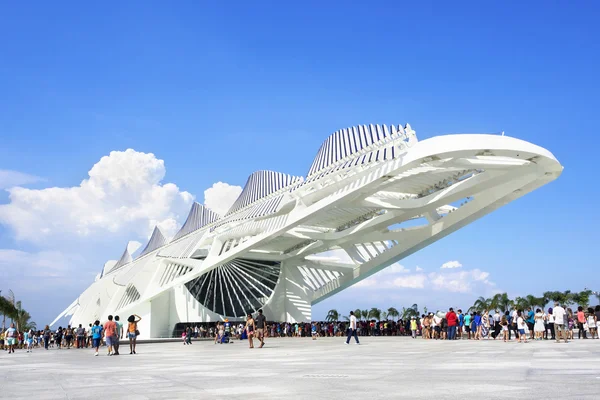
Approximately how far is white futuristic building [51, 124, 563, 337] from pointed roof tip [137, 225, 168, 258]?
0.20 meters

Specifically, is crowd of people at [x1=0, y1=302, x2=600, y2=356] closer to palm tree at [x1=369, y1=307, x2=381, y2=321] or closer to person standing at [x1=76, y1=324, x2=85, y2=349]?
person standing at [x1=76, y1=324, x2=85, y2=349]

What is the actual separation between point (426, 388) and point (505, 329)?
55.4ft

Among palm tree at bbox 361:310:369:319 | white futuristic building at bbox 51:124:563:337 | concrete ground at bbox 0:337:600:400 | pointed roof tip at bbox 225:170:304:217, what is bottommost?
palm tree at bbox 361:310:369:319

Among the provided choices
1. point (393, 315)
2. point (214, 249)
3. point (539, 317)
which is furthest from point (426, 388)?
point (393, 315)

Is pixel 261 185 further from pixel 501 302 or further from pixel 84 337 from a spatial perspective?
pixel 501 302

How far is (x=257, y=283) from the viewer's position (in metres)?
43.1

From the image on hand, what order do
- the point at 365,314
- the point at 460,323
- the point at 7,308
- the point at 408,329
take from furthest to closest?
the point at 365,314 → the point at 7,308 → the point at 408,329 → the point at 460,323

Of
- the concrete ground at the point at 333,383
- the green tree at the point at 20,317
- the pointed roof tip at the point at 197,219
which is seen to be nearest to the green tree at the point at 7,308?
the green tree at the point at 20,317

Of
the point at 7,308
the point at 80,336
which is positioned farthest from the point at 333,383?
the point at 7,308

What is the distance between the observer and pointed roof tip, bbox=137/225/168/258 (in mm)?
50828

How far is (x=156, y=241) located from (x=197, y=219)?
25.2 ft

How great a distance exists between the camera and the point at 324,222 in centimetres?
3753

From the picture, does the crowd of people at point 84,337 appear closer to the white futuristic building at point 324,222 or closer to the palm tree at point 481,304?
the white futuristic building at point 324,222

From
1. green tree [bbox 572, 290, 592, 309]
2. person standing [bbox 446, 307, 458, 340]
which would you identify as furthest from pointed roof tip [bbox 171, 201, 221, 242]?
green tree [bbox 572, 290, 592, 309]
